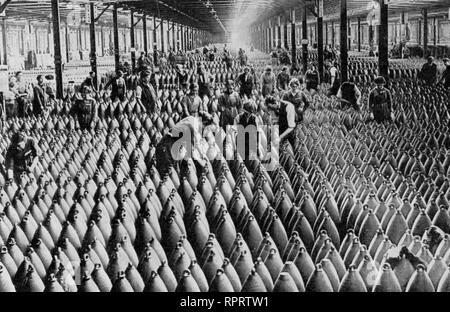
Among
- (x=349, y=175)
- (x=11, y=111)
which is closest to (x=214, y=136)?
(x=349, y=175)

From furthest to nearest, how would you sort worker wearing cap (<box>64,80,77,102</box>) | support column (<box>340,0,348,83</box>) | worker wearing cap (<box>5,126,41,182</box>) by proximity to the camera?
support column (<box>340,0,348,83</box>) → worker wearing cap (<box>64,80,77,102</box>) → worker wearing cap (<box>5,126,41,182</box>)

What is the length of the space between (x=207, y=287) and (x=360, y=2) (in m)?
22.6

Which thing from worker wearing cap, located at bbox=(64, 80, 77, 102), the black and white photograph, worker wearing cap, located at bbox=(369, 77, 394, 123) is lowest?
the black and white photograph

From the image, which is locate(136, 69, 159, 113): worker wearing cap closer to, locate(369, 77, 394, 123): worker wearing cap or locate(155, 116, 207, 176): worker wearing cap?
locate(369, 77, 394, 123): worker wearing cap

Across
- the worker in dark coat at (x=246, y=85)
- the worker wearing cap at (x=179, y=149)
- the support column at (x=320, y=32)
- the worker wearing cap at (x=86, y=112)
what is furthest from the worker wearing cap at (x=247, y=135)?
the support column at (x=320, y=32)

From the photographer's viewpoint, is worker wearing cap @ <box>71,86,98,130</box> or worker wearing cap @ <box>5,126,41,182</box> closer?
worker wearing cap @ <box>5,126,41,182</box>

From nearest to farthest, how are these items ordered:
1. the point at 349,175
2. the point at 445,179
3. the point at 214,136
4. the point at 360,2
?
1. the point at 445,179
2. the point at 349,175
3. the point at 214,136
4. the point at 360,2

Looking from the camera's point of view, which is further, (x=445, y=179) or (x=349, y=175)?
(x=349, y=175)

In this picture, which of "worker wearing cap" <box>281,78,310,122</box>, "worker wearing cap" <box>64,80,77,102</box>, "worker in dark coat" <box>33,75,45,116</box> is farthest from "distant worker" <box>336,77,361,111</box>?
"worker in dark coat" <box>33,75,45,116</box>

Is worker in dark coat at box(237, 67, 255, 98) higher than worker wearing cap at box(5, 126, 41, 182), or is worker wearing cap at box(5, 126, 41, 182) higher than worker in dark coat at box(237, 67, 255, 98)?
worker in dark coat at box(237, 67, 255, 98)

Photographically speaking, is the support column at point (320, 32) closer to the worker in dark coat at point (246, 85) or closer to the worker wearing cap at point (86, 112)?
the worker in dark coat at point (246, 85)

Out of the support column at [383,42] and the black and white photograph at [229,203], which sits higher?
the support column at [383,42]
